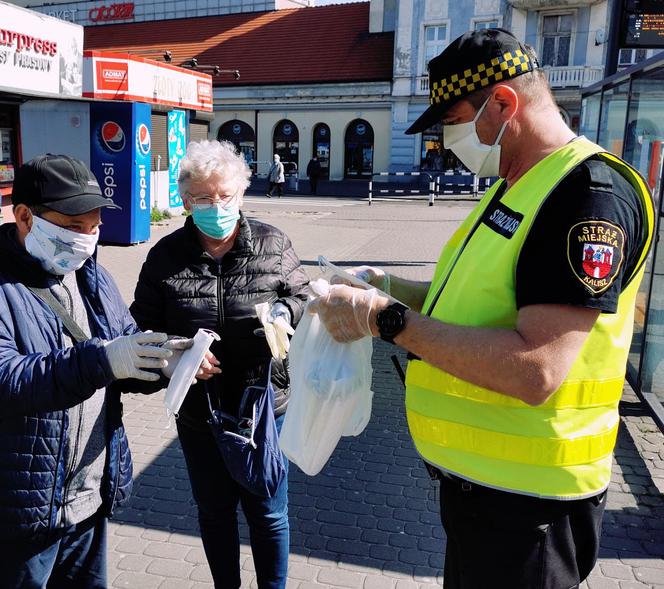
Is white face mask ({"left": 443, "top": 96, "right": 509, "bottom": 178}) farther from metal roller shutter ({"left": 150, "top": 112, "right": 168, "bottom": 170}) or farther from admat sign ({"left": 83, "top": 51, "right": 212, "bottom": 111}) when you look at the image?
metal roller shutter ({"left": 150, "top": 112, "right": 168, "bottom": 170})

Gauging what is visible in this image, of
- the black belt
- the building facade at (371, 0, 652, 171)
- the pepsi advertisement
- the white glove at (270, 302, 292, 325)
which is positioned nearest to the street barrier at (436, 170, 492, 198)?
the building facade at (371, 0, 652, 171)

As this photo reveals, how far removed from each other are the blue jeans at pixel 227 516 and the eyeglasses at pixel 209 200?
94cm

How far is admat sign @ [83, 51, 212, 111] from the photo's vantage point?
1246 cm

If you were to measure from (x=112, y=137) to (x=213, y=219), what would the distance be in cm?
992

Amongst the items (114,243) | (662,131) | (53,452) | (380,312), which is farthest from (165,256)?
(114,243)

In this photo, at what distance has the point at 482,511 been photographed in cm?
172

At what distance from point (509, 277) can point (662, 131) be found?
4341 millimetres

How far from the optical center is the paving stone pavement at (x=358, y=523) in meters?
3.12

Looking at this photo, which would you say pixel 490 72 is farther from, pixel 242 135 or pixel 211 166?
pixel 242 135

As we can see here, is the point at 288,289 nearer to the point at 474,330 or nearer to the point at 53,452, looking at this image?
the point at 53,452

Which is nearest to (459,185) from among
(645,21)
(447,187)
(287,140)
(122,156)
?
(447,187)

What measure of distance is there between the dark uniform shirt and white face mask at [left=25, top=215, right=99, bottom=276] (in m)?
1.42

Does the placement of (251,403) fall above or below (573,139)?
below

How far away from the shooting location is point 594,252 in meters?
1.43
